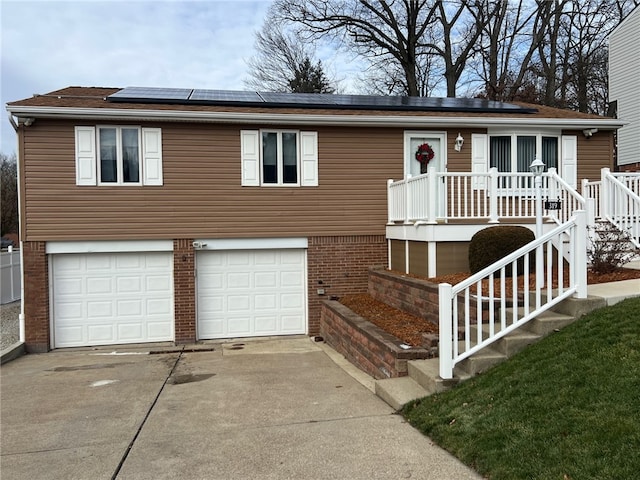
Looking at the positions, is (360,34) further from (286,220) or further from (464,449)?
(464,449)

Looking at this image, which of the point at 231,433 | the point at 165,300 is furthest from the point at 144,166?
the point at 231,433

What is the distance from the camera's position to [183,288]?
10297 millimetres

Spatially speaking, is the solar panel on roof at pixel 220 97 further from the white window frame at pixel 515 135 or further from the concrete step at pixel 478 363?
the concrete step at pixel 478 363

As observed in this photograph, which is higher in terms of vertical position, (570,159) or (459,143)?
(459,143)

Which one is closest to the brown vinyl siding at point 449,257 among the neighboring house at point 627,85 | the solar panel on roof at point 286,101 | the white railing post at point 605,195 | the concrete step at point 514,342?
the white railing post at point 605,195

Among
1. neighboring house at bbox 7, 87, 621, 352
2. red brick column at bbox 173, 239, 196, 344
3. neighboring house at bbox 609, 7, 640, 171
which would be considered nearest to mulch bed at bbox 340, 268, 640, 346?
neighboring house at bbox 7, 87, 621, 352

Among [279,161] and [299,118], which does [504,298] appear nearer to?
[299,118]

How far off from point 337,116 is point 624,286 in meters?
6.49

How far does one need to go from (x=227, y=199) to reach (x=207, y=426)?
6180mm

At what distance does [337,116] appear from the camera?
34.2 feet

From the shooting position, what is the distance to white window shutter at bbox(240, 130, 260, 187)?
1047cm

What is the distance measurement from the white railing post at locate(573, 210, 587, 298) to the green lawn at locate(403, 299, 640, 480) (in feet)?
1.08

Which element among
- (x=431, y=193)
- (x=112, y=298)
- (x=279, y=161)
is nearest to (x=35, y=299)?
(x=112, y=298)

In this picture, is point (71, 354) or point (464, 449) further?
point (71, 354)
